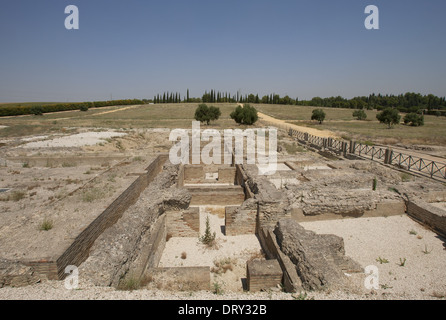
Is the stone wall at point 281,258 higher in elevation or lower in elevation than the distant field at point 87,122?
lower

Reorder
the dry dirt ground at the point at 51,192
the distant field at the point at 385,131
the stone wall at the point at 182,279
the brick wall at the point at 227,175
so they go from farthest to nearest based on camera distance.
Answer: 1. the distant field at the point at 385,131
2. the brick wall at the point at 227,175
3. the dry dirt ground at the point at 51,192
4. the stone wall at the point at 182,279

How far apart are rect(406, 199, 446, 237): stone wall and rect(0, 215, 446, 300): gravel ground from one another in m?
0.24

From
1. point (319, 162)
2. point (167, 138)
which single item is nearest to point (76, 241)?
point (319, 162)

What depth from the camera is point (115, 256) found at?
457cm

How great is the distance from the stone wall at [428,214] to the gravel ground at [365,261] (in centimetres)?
24

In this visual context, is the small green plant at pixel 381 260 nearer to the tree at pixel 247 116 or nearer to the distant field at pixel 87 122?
the distant field at pixel 87 122

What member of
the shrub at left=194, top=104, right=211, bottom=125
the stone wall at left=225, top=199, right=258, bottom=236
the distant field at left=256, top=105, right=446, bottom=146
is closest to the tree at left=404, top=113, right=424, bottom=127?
the distant field at left=256, top=105, right=446, bottom=146

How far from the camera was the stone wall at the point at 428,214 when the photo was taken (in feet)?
22.2

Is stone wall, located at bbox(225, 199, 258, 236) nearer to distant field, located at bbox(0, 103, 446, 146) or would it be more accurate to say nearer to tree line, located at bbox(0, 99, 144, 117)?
distant field, located at bbox(0, 103, 446, 146)

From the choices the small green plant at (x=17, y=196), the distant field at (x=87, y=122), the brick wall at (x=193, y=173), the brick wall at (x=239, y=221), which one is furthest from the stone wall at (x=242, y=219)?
the distant field at (x=87, y=122)

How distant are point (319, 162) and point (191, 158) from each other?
7945 mm
